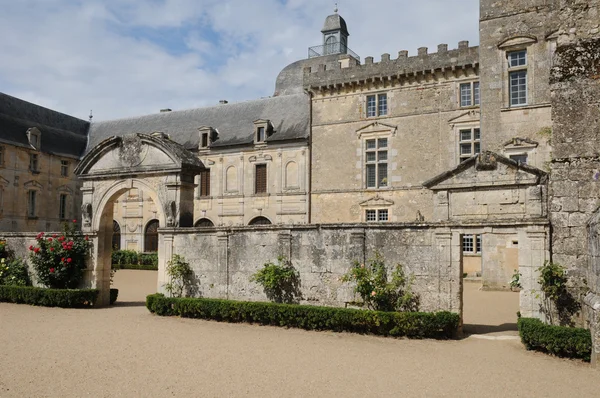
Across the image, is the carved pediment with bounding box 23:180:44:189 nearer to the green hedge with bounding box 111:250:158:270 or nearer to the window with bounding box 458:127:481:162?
the green hedge with bounding box 111:250:158:270

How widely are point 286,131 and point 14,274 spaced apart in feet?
47.0

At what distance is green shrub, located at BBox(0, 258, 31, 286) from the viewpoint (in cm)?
1293

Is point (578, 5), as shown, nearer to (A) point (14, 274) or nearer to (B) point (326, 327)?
(B) point (326, 327)

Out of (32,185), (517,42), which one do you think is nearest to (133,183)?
(517,42)

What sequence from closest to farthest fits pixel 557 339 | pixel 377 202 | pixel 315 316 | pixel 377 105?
pixel 557 339
pixel 315 316
pixel 377 202
pixel 377 105

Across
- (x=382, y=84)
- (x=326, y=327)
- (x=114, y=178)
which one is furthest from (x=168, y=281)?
(x=382, y=84)

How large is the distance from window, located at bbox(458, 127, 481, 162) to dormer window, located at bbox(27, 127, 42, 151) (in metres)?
22.2

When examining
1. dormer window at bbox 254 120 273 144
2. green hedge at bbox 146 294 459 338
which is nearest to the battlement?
dormer window at bbox 254 120 273 144

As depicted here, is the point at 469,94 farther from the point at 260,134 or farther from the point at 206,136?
the point at 206,136

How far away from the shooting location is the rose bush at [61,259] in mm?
12040

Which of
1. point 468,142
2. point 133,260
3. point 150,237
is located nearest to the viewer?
point 468,142

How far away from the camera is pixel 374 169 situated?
2217 cm

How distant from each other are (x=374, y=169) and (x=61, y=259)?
13.8m

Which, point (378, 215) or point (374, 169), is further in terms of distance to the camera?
point (374, 169)
